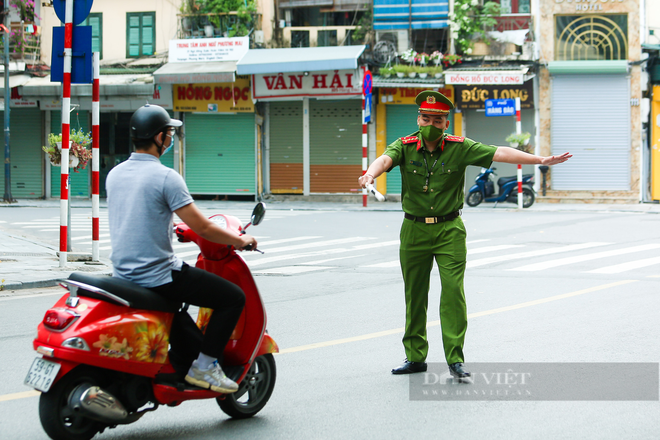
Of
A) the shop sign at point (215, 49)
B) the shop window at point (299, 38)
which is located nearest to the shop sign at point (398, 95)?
the shop window at point (299, 38)

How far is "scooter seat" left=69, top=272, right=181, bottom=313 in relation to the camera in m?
3.59

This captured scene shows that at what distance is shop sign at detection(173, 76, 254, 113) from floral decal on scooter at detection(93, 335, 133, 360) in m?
23.1

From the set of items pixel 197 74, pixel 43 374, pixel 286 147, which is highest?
pixel 197 74

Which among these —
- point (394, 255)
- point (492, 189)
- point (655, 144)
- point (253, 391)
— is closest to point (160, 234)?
point (253, 391)

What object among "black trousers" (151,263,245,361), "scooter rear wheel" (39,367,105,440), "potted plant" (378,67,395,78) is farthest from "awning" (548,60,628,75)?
"scooter rear wheel" (39,367,105,440)

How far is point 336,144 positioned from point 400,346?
67.0 feet

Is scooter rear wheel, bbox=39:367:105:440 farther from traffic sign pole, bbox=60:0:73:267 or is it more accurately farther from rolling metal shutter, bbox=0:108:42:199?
rolling metal shutter, bbox=0:108:42:199

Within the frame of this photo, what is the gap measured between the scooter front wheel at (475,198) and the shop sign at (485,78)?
389 cm

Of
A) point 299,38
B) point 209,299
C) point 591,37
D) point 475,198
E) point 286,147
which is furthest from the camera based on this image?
point 286,147

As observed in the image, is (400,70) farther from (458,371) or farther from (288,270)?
(458,371)

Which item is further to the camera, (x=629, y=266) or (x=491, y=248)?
(x=491, y=248)

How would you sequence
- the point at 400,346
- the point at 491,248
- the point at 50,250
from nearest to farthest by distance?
the point at 400,346
the point at 50,250
the point at 491,248

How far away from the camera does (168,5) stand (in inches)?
1057

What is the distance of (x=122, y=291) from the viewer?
11.8 feet
